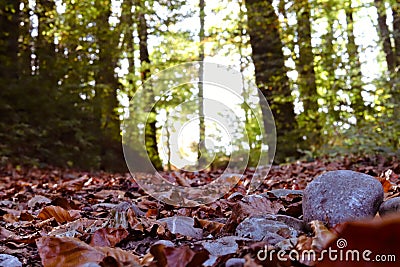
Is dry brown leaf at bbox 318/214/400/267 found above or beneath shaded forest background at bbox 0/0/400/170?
beneath

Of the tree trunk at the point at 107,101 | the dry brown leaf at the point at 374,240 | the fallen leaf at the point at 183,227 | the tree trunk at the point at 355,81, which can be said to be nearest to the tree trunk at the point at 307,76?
the tree trunk at the point at 355,81

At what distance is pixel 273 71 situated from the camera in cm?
845

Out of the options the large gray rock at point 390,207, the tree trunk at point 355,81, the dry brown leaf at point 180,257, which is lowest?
the dry brown leaf at point 180,257

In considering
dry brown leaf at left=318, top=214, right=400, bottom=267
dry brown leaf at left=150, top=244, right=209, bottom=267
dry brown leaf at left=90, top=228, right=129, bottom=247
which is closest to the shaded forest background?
dry brown leaf at left=90, top=228, right=129, bottom=247

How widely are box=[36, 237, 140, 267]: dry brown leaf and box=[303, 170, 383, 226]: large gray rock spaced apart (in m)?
0.68

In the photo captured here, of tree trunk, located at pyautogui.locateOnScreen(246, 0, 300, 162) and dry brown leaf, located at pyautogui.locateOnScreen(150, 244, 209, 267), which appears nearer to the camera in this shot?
dry brown leaf, located at pyautogui.locateOnScreen(150, 244, 209, 267)

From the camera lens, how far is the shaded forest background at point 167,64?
7234 mm

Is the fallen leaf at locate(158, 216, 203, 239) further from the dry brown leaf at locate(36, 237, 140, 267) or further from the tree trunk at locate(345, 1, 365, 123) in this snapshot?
the tree trunk at locate(345, 1, 365, 123)

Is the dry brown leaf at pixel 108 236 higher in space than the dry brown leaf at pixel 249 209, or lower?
lower

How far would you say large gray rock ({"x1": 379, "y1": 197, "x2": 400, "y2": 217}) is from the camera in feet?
5.21

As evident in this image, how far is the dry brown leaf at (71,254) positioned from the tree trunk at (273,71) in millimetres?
6884

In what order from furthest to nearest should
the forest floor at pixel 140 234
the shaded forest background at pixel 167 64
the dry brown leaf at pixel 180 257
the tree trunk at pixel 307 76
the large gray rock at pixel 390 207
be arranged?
the tree trunk at pixel 307 76 → the shaded forest background at pixel 167 64 → the large gray rock at pixel 390 207 → the forest floor at pixel 140 234 → the dry brown leaf at pixel 180 257

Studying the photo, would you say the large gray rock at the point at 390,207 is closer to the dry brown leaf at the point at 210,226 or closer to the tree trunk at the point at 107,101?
the dry brown leaf at the point at 210,226

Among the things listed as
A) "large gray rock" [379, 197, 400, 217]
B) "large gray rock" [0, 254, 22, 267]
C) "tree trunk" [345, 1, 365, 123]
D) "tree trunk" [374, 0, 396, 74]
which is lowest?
"large gray rock" [0, 254, 22, 267]
